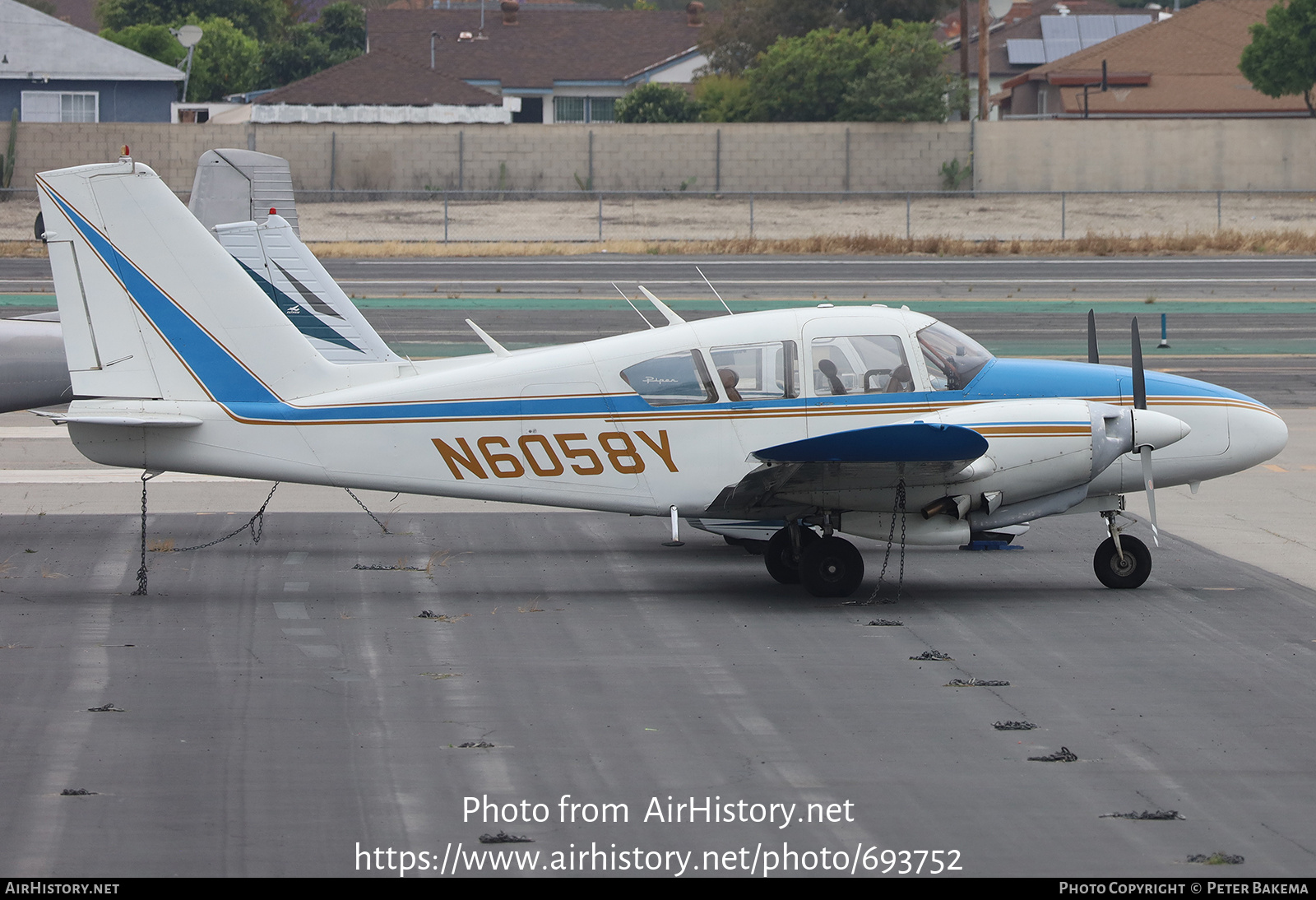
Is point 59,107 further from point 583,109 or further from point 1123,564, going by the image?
point 1123,564

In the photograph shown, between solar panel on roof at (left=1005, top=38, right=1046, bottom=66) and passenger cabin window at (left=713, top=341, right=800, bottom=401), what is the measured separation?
7641 centimetres

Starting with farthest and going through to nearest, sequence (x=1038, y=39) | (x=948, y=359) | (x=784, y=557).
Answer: (x=1038, y=39) < (x=784, y=557) < (x=948, y=359)

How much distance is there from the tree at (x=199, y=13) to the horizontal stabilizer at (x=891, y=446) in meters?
85.8

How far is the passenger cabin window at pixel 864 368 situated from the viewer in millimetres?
11773

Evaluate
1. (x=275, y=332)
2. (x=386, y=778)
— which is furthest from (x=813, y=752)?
(x=275, y=332)

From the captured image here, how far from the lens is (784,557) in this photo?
1239 cm

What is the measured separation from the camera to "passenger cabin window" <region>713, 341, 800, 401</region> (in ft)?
38.6

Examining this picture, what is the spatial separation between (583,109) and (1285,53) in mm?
35747

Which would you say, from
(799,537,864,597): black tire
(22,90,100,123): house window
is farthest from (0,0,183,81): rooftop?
(799,537,864,597): black tire

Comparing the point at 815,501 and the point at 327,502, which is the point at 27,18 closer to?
the point at 327,502

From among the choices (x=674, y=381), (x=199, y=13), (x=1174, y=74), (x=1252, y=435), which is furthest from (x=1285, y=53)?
(x=199, y=13)

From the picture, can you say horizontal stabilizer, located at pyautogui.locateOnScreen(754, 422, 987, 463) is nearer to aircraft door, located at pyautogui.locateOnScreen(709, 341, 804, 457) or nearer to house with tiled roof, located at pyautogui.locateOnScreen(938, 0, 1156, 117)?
aircraft door, located at pyautogui.locateOnScreen(709, 341, 804, 457)

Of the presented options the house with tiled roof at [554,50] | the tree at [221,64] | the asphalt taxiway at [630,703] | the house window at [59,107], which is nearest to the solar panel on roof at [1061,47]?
the house with tiled roof at [554,50]

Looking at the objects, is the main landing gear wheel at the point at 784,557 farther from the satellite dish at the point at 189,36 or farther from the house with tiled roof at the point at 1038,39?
the house with tiled roof at the point at 1038,39
